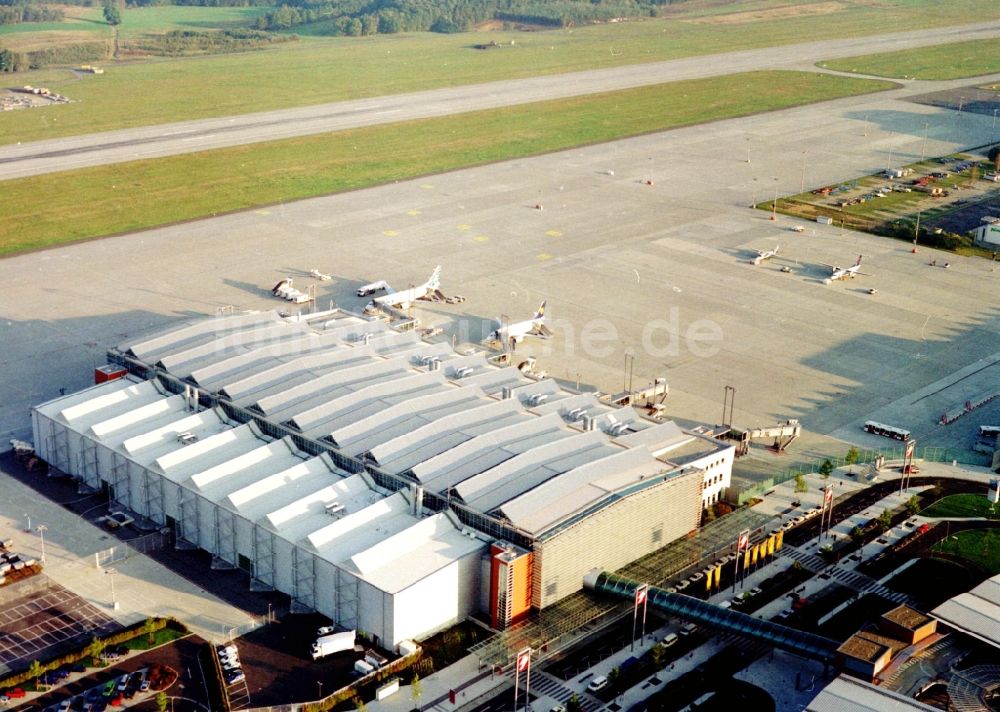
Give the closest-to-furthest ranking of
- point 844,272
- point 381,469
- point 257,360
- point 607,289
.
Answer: point 381,469
point 257,360
point 607,289
point 844,272

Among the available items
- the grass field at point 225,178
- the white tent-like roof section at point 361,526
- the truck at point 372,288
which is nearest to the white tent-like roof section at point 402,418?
the white tent-like roof section at point 361,526

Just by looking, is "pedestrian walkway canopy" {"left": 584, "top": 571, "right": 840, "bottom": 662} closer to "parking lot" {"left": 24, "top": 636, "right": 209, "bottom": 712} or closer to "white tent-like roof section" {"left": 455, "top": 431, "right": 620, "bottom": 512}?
"white tent-like roof section" {"left": 455, "top": 431, "right": 620, "bottom": 512}

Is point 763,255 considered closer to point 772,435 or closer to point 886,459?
point 772,435

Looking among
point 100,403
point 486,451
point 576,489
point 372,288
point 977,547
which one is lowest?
point 977,547

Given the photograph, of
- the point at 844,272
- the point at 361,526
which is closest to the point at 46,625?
the point at 361,526

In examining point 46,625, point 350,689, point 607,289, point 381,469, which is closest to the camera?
point 350,689

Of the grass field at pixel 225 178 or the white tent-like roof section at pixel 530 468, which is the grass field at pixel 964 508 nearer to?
the white tent-like roof section at pixel 530 468
